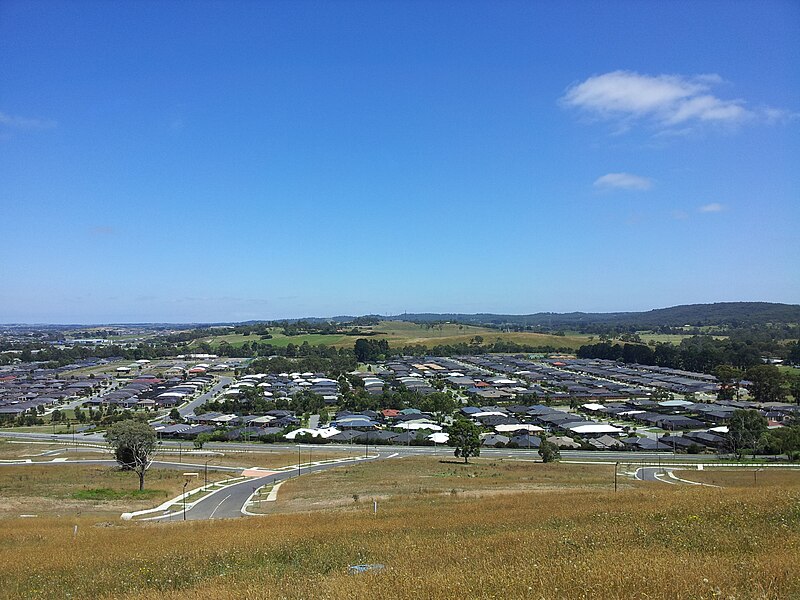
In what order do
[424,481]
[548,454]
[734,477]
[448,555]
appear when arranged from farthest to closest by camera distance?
1. [548,454]
2. [734,477]
3. [424,481]
4. [448,555]

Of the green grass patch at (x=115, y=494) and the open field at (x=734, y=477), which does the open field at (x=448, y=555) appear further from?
the open field at (x=734, y=477)

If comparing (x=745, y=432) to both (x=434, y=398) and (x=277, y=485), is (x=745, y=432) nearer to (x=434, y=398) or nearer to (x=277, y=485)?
(x=434, y=398)

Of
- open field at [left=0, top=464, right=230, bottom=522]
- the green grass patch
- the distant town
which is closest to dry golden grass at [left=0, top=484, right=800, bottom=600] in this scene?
open field at [left=0, top=464, right=230, bottom=522]

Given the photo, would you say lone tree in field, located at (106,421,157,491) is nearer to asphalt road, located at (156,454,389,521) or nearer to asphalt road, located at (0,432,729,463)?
asphalt road, located at (156,454,389,521)

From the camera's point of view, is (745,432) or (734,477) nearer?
(734,477)

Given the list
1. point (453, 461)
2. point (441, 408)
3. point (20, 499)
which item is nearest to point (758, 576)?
point (20, 499)

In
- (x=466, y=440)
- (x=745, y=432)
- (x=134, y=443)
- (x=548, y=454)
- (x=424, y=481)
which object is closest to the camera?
(x=424, y=481)

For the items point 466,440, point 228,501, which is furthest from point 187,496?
point 466,440
